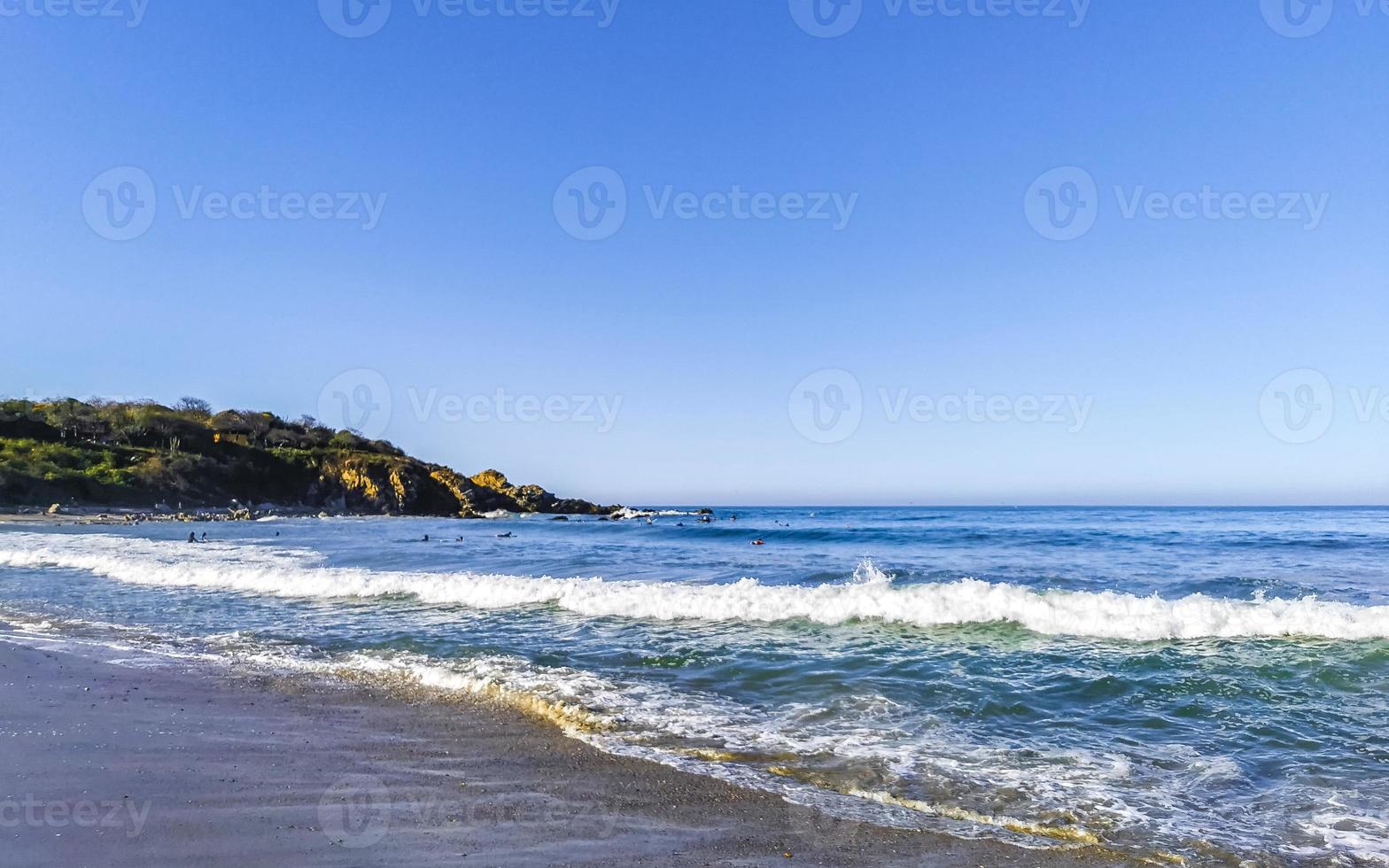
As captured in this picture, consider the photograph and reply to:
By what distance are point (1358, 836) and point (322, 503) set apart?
10831 cm

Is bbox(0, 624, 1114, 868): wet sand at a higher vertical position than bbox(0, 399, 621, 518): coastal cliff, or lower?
lower

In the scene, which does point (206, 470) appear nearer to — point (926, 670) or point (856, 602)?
point (856, 602)

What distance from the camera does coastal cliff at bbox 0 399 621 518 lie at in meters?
72.6

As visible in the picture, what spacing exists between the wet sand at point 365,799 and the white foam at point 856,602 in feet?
24.0

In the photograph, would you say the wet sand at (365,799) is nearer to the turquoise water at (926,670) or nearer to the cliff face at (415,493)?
the turquoise water at (926,670)

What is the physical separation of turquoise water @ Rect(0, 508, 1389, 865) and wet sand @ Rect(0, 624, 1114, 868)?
539 millimetres

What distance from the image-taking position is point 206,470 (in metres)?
89.1

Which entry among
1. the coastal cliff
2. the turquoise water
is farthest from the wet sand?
the coastal cliff

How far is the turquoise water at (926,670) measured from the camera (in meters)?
5.27

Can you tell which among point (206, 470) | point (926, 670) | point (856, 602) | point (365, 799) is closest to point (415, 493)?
point (206, 470)

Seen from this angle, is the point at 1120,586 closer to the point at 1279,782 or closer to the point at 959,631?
the point at 959,631

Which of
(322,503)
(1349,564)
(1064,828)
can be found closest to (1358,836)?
(1064,828)

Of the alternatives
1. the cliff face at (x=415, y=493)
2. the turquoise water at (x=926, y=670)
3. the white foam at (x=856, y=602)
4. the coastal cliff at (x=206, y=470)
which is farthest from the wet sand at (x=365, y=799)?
the cliff face at (x=415, y=493)

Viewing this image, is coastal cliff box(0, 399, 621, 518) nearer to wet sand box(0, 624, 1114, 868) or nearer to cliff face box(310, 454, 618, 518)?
cliff face box(310, 454, 618, 518)
